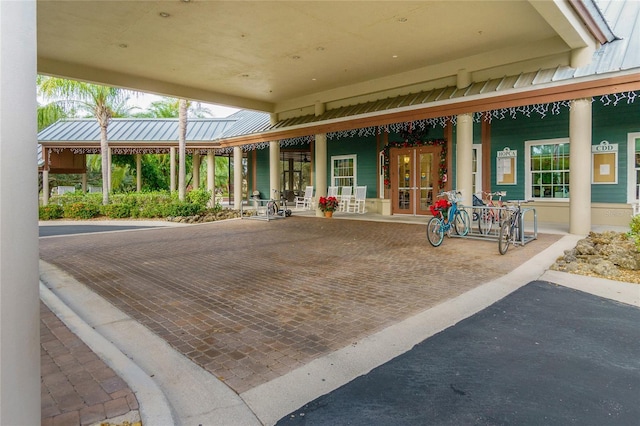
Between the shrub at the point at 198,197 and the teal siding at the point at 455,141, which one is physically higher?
the teal siding at the point at 455,141

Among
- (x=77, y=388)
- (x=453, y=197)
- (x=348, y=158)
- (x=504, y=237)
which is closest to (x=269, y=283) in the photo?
(x=77, y=388)

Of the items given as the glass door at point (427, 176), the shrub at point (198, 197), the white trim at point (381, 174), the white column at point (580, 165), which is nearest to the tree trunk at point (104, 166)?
the shrub at point (198, 197)

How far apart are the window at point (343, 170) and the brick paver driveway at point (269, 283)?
22.6 ft

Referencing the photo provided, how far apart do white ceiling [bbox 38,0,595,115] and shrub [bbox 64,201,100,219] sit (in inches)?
245

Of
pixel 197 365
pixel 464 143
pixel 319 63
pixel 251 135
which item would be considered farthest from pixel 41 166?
pixel 197 365

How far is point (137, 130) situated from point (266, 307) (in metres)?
20.2

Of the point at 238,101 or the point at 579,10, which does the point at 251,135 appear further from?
the point at 579,10

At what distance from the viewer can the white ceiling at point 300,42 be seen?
25.3 feet

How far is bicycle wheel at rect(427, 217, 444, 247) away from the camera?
25.8 feet

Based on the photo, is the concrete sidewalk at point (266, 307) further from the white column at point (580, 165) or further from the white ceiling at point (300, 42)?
the white ceiling at point (300, 42)

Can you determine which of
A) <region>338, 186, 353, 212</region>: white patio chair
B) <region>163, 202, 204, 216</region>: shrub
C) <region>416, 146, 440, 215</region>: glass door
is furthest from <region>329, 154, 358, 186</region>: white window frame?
<region>163, 202, 204, 216</region>: shrub

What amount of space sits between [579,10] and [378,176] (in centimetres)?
856

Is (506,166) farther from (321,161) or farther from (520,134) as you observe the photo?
(321,161)

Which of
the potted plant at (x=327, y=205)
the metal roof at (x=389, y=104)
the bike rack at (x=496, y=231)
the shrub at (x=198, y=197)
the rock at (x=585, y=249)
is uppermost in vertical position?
the metal roof at (x=389, y=104)
